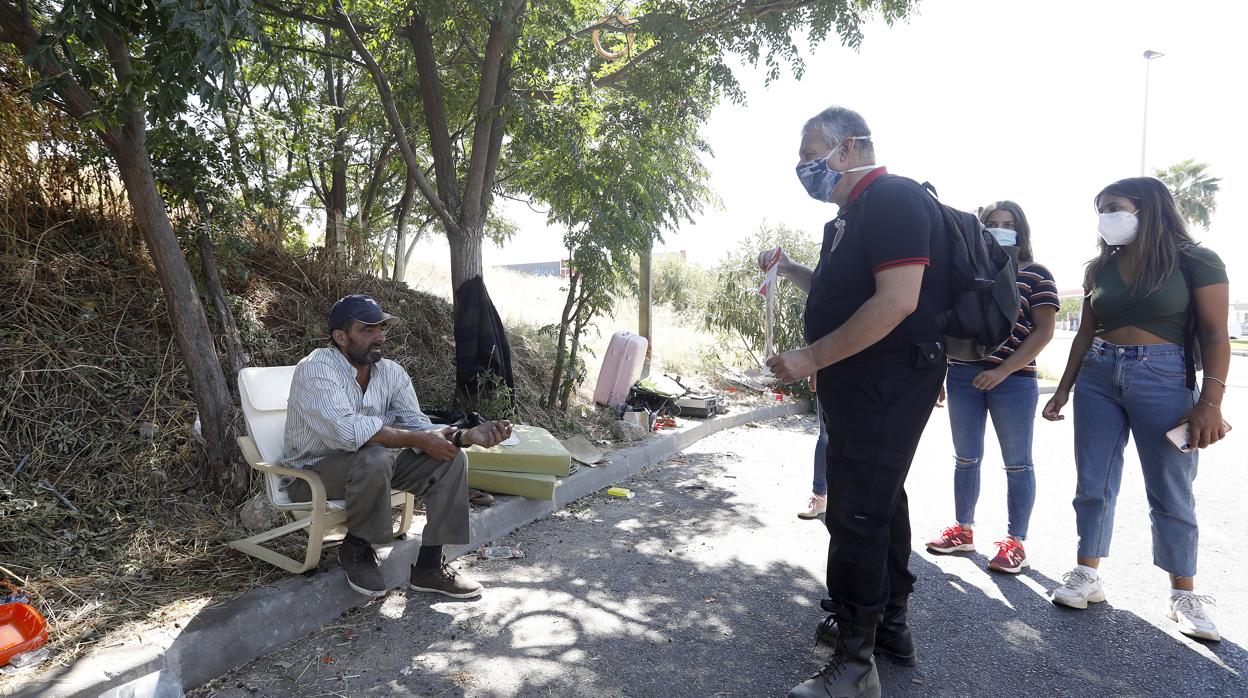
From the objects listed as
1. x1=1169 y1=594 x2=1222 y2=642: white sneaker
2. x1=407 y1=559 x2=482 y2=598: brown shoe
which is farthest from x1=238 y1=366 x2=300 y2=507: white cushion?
→ x1=1169 y1=594 x2=1222 y2=642: white sneaker

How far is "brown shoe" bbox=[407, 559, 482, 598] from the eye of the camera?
11.2 ft

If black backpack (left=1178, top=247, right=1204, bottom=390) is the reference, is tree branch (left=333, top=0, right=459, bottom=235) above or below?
above

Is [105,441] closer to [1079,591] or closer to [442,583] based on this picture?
[442,583]

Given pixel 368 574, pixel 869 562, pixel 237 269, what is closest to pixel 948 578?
pixel 869 562

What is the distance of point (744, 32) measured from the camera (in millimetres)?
7359

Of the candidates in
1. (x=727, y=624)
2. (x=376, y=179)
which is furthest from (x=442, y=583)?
(x=376, y=179)

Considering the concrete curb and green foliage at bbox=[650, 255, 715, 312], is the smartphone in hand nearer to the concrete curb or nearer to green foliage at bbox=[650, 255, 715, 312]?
the concrete curb

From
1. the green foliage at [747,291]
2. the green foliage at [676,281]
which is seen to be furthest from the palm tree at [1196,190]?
the green foliage at [747,291]

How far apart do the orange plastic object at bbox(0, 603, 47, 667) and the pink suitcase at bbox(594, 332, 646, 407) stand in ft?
20.4

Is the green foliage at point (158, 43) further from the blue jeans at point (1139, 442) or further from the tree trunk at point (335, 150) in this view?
the tree trunk at point (335, 150)

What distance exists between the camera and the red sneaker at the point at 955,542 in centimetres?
401

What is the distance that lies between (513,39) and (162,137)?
3.55 m

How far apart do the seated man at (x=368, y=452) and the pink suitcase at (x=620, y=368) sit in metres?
4.67

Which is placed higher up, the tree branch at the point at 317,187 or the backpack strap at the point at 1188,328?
the tree branch at the point at 317,187
